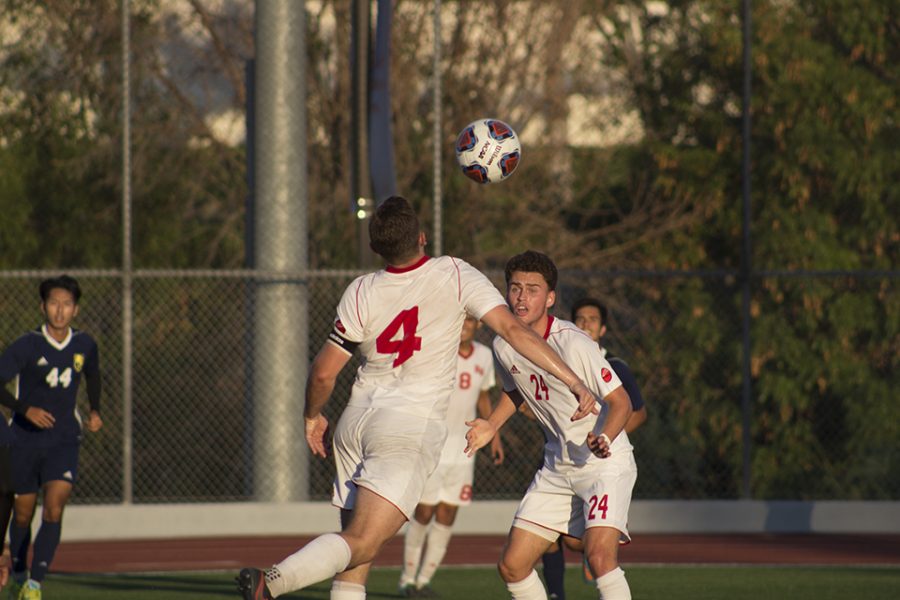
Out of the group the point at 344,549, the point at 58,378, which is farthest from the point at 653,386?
the point at 344,549

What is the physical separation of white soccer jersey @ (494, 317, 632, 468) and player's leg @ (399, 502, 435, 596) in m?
2.98

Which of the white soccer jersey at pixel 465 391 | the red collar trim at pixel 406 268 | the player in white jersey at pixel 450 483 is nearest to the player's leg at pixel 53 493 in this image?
the player in white jersey at pixel 450 483

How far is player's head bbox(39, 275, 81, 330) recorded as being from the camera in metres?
9.33

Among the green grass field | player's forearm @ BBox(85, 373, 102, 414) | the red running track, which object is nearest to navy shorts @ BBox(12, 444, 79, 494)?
player's forearm @ BBox(85, 373, 102, 414)

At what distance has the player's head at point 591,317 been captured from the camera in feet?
27.9

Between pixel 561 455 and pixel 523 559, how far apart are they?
1.71ft

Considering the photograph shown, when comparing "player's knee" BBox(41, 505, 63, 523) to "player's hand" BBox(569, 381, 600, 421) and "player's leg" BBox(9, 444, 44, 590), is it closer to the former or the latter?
"player's leg" BBox(9, 444, 44, 590)

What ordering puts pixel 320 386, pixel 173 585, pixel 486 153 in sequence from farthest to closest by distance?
pixel 173 585 < pixel 486 153 < pixel 320 386

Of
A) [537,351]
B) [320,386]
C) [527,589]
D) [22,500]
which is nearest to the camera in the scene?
[537,351]

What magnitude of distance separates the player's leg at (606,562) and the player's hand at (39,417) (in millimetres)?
3702

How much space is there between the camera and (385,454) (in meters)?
6.47

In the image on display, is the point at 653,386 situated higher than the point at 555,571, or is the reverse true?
the point at 653,386

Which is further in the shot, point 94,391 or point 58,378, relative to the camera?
point 94,391

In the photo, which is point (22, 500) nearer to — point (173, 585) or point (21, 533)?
point (21, 533)
